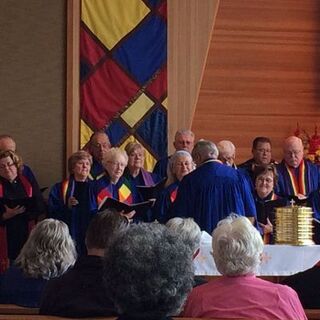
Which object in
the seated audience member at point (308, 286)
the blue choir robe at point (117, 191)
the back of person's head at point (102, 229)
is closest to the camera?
the back of person's head at point (102, 229)

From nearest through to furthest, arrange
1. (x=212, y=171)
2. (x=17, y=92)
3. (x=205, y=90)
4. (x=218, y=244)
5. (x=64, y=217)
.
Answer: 1. (x=218, y=244)
2. (x=212, y=171)
3. (x=64, y=217)
4. (x=17, y=92)
5. (x=205, y=90)

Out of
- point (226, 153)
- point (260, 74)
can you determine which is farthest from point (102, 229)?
point (260, 74)

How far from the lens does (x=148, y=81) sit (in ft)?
33.7

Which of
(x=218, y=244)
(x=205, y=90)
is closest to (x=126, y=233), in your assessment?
(x=218, y=244)

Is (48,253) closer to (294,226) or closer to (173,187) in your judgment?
(294,226)

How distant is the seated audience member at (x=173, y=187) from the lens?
830cm

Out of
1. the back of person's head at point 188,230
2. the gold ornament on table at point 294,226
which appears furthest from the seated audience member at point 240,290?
the gold ornament on table at point 294,226

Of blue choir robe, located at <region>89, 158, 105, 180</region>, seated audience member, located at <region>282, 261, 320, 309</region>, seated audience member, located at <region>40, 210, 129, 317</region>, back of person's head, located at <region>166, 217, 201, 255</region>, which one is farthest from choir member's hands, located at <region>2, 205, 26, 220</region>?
seated audience member, located at <region>40, 210, 129, 317</region>

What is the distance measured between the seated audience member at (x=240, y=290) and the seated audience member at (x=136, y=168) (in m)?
5.08

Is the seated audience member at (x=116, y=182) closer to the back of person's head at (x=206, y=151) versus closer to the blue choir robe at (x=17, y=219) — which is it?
the blue choir robe at (x=17, y=219)

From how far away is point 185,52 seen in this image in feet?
34.1

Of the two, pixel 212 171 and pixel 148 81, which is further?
pixel 148 81

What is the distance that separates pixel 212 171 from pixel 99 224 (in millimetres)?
3464

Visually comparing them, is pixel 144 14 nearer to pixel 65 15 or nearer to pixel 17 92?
pixel 65 15
